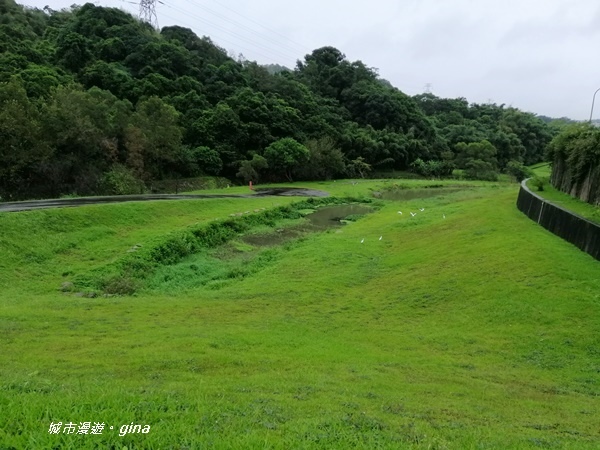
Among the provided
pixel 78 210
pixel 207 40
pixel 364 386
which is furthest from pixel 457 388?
pixel 207 40

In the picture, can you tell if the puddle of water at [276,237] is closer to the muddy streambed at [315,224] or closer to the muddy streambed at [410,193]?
the muddy streambed at [315,224]

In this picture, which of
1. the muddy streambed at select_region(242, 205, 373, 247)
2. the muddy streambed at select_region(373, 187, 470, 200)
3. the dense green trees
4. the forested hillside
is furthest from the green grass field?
the muddy streambed at select_region(373, 187, 470, 200)

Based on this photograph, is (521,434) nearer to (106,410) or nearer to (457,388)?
(457,388)

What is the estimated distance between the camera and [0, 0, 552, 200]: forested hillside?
35.1 m

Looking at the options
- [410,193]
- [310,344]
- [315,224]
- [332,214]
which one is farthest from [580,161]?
[410,193]

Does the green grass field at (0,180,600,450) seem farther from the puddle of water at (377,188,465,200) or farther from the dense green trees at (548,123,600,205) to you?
the puddle of water at (377,188,465,200)

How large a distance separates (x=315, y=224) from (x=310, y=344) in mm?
24345

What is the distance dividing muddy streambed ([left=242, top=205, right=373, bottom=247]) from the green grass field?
5.68 metres

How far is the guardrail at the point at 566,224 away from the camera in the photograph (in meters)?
14.4

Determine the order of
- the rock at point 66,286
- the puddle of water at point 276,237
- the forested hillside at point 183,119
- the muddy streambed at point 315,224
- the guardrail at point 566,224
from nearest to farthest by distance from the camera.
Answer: the guardrail at point 566,224 → the rock at point 66,286 → the puddle of water at point 276,237 → the muddy streambed at point 315,224 → the forested hillside at point 183,119

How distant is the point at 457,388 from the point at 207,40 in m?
92.9

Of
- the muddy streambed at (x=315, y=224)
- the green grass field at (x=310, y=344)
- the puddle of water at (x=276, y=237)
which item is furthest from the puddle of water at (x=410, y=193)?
the green grass field at (x=310, y=344)

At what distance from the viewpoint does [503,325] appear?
11211 millimetres

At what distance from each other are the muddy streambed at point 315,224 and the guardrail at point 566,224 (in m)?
13.8
